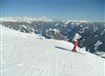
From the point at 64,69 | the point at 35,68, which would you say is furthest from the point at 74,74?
the point at 35,68

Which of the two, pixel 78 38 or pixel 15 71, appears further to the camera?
pixel 78 38

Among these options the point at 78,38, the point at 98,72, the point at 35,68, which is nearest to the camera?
the point at 35,68

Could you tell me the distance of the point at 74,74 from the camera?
14.6m

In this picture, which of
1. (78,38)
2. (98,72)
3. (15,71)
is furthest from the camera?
(78,38)

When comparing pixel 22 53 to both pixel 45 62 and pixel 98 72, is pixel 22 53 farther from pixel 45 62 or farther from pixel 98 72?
pixel 98 72

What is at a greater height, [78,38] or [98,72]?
→ [78,38]

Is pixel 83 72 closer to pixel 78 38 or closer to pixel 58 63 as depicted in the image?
pixel 58 63

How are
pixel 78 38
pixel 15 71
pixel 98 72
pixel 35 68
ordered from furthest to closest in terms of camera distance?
pixel 78 38, pixel 98 72, pixel 35 68, pixel 15 71

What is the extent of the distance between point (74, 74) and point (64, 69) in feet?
3.52

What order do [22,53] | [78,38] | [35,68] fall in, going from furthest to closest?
[78,38], [22,53], [35,68]

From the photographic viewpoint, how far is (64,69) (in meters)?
15.5

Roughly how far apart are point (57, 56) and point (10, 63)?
4.85 metres

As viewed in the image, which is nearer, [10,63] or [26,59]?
[10,63]

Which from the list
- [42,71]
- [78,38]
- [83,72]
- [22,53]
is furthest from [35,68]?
[78,38]
